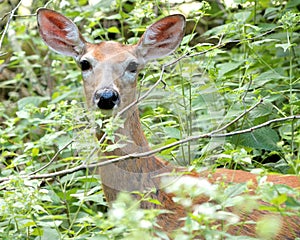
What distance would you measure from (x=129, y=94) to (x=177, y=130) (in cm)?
44

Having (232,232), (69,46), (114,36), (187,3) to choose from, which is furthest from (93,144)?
(114,36)

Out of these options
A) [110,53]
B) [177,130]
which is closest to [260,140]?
[177,130]

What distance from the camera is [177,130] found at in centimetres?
479

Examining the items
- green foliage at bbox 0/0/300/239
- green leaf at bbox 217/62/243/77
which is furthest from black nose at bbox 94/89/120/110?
green leaf at bbox 217/62/243/77

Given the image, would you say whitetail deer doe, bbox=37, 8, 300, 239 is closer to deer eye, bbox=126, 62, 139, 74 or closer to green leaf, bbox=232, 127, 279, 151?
deer eye, bbox=126, 62, 139, 74

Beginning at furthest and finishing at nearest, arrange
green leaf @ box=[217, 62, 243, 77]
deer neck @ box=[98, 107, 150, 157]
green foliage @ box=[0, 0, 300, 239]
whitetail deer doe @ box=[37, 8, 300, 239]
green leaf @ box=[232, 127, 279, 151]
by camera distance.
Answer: green leaf @ box=[217, 62, 243, 77] < green leaf @ box=[232, 127, 279, 151] < deer neck @ box=[98, 107, 150, 157] < whitetail deer doe @ box=[37, 8, 300, 239] < green foliage @ box=[0, 0, 300, 239]

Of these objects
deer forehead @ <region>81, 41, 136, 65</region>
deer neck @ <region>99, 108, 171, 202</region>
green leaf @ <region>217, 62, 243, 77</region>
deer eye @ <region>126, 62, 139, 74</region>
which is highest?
deer forehead @ <region>81, 41, 136, 65</region>

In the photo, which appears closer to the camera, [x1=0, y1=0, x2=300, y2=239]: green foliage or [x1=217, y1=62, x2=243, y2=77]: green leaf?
[x1=0, y1=0, x2=300, y2=239]: green foliage

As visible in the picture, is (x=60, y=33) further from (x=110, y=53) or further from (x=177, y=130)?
(x=177, y=130)

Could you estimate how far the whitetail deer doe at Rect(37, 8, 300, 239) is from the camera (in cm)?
418

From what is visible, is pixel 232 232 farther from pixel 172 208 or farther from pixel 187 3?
pixel 187 3

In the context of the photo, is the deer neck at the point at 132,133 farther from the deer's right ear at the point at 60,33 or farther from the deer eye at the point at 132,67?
the deer's right ear at the point at 60,33

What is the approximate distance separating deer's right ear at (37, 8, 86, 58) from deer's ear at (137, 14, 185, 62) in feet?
1.18

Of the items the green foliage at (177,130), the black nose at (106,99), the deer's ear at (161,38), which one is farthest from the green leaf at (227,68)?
the black nose at (106,99)
